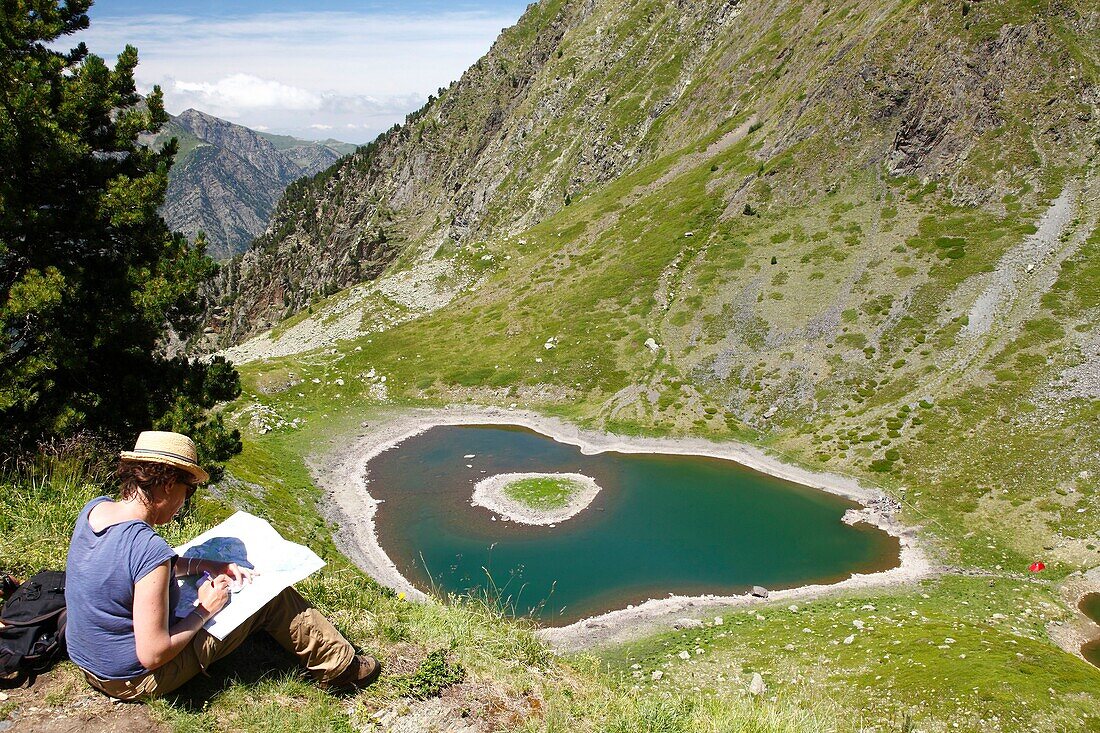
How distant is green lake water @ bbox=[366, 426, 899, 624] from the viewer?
35.8 m

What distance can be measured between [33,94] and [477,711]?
2235 cm

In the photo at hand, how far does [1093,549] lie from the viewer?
3566 centimetres

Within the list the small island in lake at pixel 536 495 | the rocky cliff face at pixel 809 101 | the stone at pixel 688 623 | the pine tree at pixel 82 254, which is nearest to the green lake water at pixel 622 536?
the small island in lake at pixel 536 495

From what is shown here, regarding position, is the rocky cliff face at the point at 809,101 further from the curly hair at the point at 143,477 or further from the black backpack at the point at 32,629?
the curly hair at the point at 143,477

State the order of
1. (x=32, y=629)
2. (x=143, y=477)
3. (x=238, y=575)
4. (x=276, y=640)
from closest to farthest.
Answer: (x=143, y=477)
(x=32, y=629)
(x=238, y=575)
(x=276, y=640)

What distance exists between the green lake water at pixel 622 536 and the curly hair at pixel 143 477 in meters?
23.8

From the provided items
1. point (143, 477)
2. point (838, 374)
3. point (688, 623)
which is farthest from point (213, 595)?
point (838, 374)

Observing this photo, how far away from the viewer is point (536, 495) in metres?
46.0

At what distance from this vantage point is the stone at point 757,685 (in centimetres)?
2369

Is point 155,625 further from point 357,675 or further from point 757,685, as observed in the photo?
point 757,685

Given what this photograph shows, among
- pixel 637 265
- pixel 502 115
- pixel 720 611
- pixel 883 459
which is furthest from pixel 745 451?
pixel 502 115

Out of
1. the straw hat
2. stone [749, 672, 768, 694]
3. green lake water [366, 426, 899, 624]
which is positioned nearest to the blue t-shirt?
the straw hat

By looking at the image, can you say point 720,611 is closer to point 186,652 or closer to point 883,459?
point 883,459

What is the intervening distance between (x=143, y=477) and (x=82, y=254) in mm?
18374
